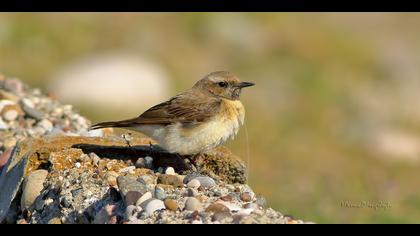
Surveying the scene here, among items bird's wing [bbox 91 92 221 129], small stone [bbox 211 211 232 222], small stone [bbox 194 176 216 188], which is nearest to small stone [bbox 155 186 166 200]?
small stone [bbox 194 176 216 188]

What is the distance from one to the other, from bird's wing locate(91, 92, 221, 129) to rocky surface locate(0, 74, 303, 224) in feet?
0.86

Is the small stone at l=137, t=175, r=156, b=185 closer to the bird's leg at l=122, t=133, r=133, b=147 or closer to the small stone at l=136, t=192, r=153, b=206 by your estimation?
the small stone at l=136, t=192, r=153, b=206

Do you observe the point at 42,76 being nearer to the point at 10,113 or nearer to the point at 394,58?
the point at 10,113

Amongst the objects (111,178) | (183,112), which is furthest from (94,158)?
(183,112)

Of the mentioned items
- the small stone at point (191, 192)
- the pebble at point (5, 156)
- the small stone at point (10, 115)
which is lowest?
the pebble at point (5, 156)

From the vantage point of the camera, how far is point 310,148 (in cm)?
1836

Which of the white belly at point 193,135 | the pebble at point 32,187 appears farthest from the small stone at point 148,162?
the pebble at point 32,187

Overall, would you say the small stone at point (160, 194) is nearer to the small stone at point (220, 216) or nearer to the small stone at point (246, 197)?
the small stone at point (246, 197)

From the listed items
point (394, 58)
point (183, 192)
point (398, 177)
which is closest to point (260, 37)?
point (394, 58)

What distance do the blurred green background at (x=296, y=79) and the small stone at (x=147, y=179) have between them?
4.05 metres

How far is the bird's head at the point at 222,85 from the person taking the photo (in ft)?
30.1

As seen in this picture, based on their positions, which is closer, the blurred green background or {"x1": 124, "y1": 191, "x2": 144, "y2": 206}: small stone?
{"x1": 124, "y1": 191, "x2": 144, "y2": 206}: small stone

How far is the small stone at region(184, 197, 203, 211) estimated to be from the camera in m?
6.40

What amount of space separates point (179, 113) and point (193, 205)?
2.26 meters
